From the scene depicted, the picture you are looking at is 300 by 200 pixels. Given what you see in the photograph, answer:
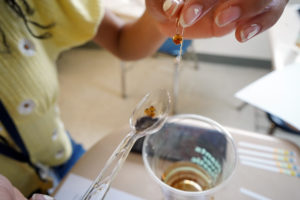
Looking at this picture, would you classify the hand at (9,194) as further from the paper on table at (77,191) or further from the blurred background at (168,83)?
Answer: the blurred background at (168,83)

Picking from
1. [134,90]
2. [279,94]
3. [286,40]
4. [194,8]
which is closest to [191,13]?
[194,8]

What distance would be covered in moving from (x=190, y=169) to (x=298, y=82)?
1.44 feet

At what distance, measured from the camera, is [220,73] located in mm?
1598

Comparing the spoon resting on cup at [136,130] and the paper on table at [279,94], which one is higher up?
the spoon resting on cup at [136,130]

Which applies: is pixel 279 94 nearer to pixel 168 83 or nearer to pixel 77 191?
pixel 77 191

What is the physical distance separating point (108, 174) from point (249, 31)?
26 cm

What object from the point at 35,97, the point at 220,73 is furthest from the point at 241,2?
the point at 220,73

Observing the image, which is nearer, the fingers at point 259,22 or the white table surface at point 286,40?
the fingers at point 259,22

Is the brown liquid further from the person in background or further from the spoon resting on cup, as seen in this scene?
the person in background

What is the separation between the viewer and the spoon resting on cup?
0.27 m

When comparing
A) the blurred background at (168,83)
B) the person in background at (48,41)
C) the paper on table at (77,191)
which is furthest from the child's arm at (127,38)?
the blurred background at (168,83)

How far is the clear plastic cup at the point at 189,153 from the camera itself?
366 millimetres

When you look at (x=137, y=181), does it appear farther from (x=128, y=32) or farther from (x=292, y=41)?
(x=292, y=41)

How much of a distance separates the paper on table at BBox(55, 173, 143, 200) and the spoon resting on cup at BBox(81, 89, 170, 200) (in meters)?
0.13
